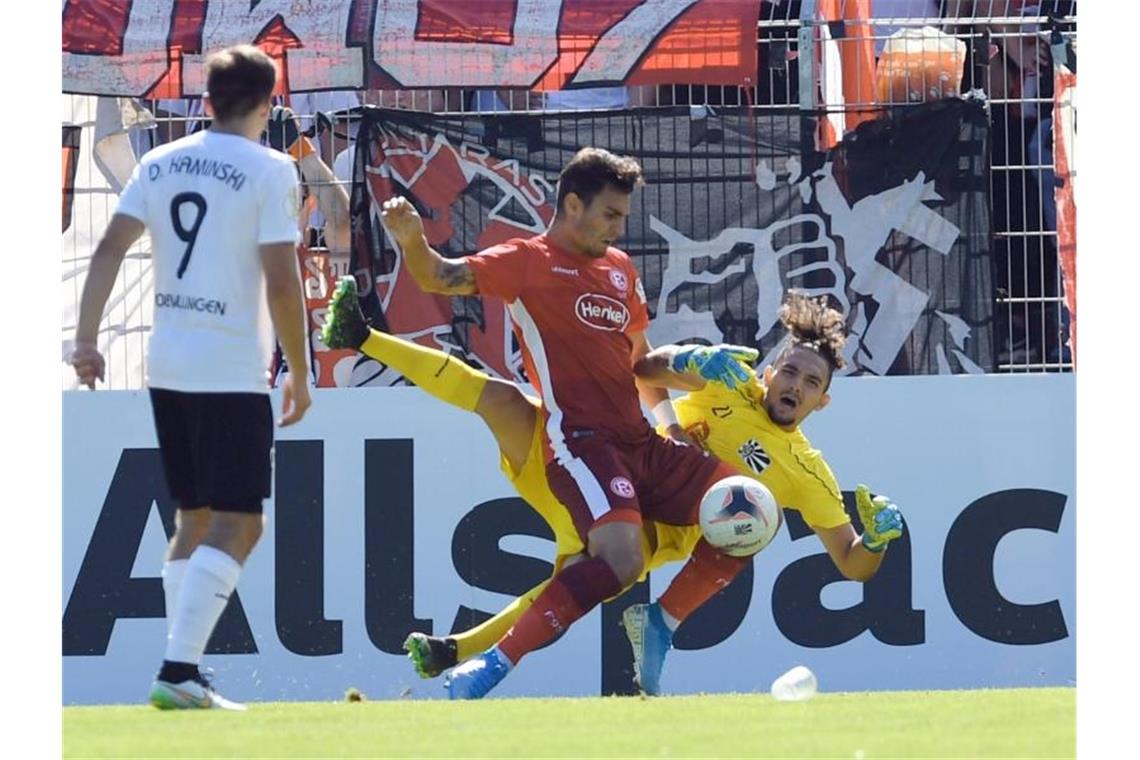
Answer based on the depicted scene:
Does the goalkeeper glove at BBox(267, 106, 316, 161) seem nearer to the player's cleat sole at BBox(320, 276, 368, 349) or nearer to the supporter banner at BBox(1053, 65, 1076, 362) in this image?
the player's cleat sole at BBox(320, 276, 368, 349)

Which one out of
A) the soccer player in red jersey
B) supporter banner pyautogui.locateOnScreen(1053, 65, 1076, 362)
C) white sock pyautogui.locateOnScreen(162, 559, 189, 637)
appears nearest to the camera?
white sock pyautogui.locateOnScreen(162, 559, 189, 637)

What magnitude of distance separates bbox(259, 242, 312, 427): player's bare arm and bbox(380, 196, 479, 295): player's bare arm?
3.89 feet

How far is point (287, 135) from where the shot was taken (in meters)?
11.3

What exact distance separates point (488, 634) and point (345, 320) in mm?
1282

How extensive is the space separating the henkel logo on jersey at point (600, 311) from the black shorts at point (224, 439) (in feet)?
6.12

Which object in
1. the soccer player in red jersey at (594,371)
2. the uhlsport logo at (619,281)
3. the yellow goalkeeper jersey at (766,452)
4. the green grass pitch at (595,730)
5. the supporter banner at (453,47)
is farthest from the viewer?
the supporter banner at (453,47)

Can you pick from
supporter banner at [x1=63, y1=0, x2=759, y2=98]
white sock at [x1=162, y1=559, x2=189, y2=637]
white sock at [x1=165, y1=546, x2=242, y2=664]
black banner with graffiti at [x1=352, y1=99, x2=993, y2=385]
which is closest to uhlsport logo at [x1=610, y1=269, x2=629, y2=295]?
white sock at [x1=162, y1=559, x2=189, y2=637]

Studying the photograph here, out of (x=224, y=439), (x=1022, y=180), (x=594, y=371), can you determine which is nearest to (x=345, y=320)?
(x=594, y=371)

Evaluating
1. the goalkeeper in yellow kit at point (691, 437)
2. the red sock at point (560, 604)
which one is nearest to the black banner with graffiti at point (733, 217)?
the goalkeeper in yellow kit at point (691, 437)

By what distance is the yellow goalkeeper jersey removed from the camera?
29.7 feet

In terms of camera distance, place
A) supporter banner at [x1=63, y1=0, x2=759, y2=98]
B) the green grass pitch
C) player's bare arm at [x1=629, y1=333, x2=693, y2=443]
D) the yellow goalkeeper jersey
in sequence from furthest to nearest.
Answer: supporter banner at [x1=63, y1=0, x2=759, y2=98] → the yellow goalkeeper jersey → player's bare arm at [x1=629, y1=333, x2=693, y2=443] → the green grass pitch

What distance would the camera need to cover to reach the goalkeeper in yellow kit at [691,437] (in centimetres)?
844

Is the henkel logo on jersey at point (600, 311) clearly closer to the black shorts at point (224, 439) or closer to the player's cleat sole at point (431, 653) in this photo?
the player's cleat sole at point (431, 653)

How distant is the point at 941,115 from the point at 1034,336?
1.21 metres
